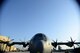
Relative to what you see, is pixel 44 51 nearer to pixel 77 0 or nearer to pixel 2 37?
pixel 77 0

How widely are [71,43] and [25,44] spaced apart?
909 cm

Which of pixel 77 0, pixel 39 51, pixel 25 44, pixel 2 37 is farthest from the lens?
pixel 2 37

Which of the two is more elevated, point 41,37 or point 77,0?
point 77,0

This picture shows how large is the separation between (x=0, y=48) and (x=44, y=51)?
39.6 metres

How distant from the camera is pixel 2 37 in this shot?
60438 mm

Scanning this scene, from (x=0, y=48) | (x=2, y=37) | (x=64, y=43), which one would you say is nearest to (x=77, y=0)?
(x=64, y=43)

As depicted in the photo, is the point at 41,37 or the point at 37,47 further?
the point at 41,37

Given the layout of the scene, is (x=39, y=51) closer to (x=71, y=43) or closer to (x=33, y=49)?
(x=33, y=49)

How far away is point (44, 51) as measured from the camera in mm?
16328

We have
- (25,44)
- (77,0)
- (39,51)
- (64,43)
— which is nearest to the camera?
(77,0)

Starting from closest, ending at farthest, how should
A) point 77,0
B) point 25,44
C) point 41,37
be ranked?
point 77,0, point 41,37, point 25,44

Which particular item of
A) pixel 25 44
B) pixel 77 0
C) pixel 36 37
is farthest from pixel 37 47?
pixel 25 44

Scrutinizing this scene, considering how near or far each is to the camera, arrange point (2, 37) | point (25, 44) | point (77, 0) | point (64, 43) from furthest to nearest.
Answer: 1. point (2, 37)
2. point (64, 43)
3. point (25, 44)
4. point (77, 0)

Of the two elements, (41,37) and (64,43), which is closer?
(41,37)
